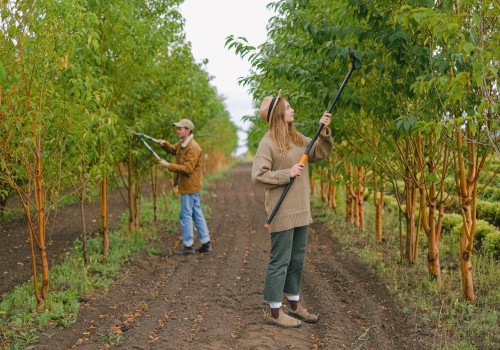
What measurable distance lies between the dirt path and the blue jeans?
381 millimetres

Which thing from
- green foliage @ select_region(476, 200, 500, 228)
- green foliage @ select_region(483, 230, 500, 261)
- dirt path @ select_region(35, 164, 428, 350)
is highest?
green foliage @ select_region(476, 200, 500, 228)

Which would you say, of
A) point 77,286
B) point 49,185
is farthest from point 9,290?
point 49,185

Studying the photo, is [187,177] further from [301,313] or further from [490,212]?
Result: [490,212]

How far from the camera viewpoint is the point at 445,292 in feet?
20.4

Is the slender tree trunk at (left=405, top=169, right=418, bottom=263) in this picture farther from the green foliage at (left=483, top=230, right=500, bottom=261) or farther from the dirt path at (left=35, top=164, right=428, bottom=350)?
the green foliage at (left=483, top=230, right=500, bottom=261)

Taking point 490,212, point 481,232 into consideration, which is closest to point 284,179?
point 481,232

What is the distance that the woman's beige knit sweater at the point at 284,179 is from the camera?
16.8 feet

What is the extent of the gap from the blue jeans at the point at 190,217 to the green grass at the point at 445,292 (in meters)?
2.67

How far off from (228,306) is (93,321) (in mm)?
1542

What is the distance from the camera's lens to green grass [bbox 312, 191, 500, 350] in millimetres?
4883

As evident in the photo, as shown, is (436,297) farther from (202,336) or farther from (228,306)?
(202,336)

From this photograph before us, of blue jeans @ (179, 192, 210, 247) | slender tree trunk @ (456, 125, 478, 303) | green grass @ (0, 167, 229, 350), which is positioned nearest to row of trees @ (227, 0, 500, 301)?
slender tree trunk @ (456, 125, 478, 303)

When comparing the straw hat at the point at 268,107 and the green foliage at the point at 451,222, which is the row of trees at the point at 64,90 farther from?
the green foliage at the point at 451,222

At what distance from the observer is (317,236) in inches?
440
